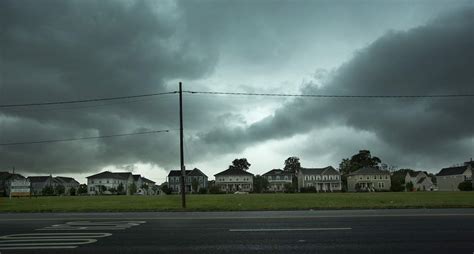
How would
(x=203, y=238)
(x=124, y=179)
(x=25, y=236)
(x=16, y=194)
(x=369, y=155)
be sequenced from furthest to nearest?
(x=369, y=155)
(x=124, y=179)
(x=16, y=194)
(x=25, y=236)
(x=203, y=238)

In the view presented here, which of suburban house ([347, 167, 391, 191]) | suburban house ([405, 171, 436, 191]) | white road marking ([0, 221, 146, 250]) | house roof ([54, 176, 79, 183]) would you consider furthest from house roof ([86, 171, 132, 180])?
white road marking ([0, 221, 146, 250])

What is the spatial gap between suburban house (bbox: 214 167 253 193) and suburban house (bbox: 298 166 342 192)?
1632 centimetres

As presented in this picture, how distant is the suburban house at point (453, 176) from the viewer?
11370cm

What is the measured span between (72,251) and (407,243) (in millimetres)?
7283

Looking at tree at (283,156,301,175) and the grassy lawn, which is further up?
tree at (283,156,301,175)

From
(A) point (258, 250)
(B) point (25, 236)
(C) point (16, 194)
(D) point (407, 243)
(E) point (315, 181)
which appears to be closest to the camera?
(A) point (258, 250)

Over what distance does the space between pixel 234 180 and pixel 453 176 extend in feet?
202

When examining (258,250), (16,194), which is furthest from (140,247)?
(16,194)

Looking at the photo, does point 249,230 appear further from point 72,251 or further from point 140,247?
point 72,251

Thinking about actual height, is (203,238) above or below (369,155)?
below

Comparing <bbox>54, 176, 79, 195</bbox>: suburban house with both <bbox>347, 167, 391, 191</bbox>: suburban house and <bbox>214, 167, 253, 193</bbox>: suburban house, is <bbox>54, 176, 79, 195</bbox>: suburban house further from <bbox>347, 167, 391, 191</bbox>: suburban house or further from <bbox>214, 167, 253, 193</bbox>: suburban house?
<bbox>347, 167, 391, 191</bbox>: suburban house

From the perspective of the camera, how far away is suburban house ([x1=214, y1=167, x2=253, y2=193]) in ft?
422

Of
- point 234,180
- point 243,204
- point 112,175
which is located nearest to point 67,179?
point 112,175

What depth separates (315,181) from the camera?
129 meters
